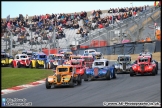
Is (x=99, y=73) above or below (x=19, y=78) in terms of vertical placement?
above

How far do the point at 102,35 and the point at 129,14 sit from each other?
6360mm

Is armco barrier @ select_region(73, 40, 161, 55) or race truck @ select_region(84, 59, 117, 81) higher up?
armco barrier @ select_region(73, 40, 161, 55)

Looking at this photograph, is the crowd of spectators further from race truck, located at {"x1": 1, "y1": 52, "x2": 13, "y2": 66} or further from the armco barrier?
the armco barrier

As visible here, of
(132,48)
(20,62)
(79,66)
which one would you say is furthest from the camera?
(132,48)

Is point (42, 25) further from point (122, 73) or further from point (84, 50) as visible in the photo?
point (84, 50)

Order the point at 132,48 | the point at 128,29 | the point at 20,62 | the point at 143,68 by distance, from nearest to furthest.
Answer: the point at 143,68, the point at 128,29, the point at 20,62, the point at 132,48

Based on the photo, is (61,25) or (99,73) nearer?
(99,73)

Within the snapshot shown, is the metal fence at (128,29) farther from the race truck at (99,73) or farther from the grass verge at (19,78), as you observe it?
the race truck at (99,73)

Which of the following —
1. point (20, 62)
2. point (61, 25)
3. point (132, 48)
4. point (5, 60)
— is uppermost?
point (61, 25)

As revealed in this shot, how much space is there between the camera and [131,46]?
106ft

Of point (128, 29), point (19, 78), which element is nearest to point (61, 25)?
point (128, 29)

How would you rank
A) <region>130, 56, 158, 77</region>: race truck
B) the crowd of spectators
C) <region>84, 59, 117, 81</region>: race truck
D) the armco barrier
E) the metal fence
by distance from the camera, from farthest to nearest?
the armco barrier, the metal fence, the crowd of spectators, <region>130, 56, 158, 77</region>: race truck, <region>84, 59, 117, 81</region>: race truck

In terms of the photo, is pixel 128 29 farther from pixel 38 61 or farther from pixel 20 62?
pixel 20 62

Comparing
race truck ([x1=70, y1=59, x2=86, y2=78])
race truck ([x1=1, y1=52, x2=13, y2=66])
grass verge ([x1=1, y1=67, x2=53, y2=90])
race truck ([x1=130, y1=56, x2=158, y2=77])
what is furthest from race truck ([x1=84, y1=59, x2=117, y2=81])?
race truck ([x1=1, y1=52, x2=13, y2=66])
